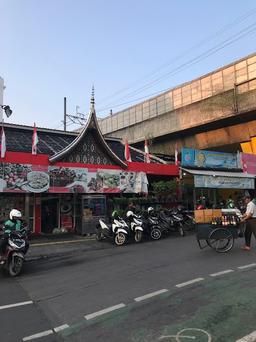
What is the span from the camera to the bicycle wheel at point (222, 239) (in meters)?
11.6

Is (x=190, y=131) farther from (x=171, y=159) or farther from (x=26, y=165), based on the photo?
(x=26, y=165)

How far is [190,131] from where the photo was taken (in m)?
30.8

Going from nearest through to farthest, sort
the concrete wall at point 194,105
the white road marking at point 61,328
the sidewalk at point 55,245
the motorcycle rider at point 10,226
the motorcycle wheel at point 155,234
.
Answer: the white road marking at point 61,328 < the motorcycle rider at point 10,226 < the sidewalk at point 55,245 < the motorcycle wheel at point 155,234 < the concrete wall at point 194,105

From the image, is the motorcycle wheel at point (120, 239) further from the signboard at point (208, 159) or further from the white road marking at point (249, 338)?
the white road marking at point (249, 338)

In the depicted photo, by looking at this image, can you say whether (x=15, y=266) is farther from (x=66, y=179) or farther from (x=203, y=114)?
(x=203, y=114)

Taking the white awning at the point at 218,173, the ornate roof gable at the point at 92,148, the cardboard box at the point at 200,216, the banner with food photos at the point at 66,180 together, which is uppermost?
the ornate roof gable at the point at 92,148

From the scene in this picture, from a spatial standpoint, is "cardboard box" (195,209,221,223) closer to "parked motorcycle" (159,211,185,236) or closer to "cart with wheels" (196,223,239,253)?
"cart with wheels" (196,223,239,253)

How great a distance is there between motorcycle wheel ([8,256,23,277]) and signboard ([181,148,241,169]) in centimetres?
1490

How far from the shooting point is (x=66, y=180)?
17.3m

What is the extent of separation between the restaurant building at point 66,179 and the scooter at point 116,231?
270 cm

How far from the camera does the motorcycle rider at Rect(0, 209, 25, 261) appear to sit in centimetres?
992

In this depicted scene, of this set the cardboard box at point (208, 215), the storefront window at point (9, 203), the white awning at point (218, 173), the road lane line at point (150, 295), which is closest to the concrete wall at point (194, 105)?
the white awning at point (218, 173)

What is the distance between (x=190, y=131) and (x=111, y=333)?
26.7 m

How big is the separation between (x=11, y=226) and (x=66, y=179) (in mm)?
7101
